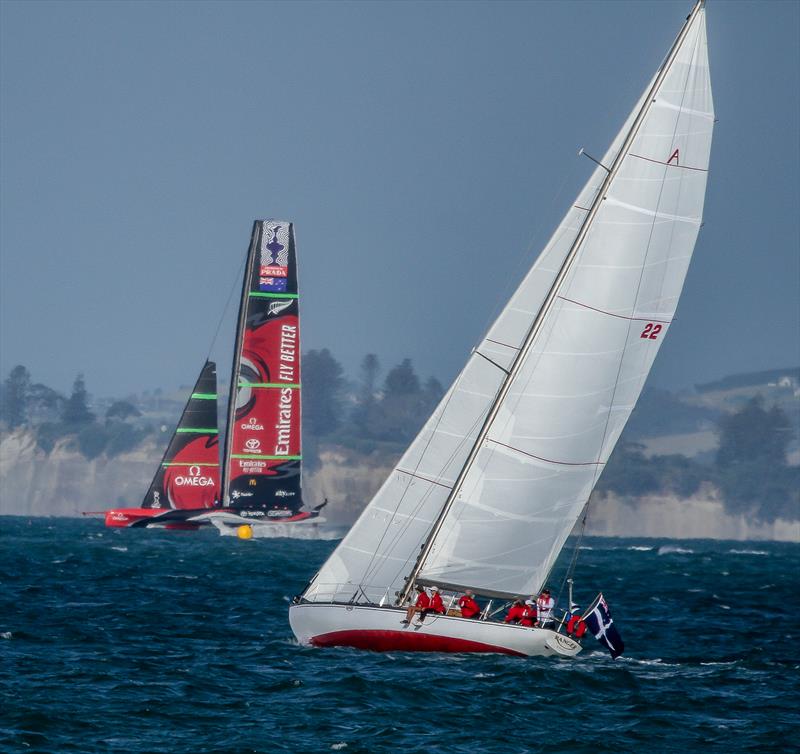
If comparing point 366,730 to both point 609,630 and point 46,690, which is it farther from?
point 609,630

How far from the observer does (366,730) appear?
23.4 meters

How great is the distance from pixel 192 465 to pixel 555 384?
55454 mm

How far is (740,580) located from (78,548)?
91.8 feet

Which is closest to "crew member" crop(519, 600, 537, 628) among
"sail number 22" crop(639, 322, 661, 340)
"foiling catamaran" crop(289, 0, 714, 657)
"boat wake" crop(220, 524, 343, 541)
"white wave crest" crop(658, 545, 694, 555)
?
"foiling catamaran" crop(289, 0, 714, 657)

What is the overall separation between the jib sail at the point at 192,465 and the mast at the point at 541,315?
5385cm

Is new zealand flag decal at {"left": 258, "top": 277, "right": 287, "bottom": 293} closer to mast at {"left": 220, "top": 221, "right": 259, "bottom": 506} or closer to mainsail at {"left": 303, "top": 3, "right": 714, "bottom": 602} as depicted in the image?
mast at {"left": 220, "top": 221, "right": 259, "bottom": 506}

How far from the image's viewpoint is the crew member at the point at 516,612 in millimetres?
29922

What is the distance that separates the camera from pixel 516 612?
29.9 metres

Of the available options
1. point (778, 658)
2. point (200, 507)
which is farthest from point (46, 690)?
point (200, 507)

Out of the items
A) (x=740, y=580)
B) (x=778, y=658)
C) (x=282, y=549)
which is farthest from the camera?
(x=282, y=549)

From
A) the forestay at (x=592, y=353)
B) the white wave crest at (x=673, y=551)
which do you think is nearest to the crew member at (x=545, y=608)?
the forestay at (x=592, y=353)

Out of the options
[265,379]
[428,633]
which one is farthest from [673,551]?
[428,633]

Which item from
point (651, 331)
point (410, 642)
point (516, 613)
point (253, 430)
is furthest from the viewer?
point (253, 430)

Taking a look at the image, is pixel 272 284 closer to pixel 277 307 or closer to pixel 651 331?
pixel 277 307
